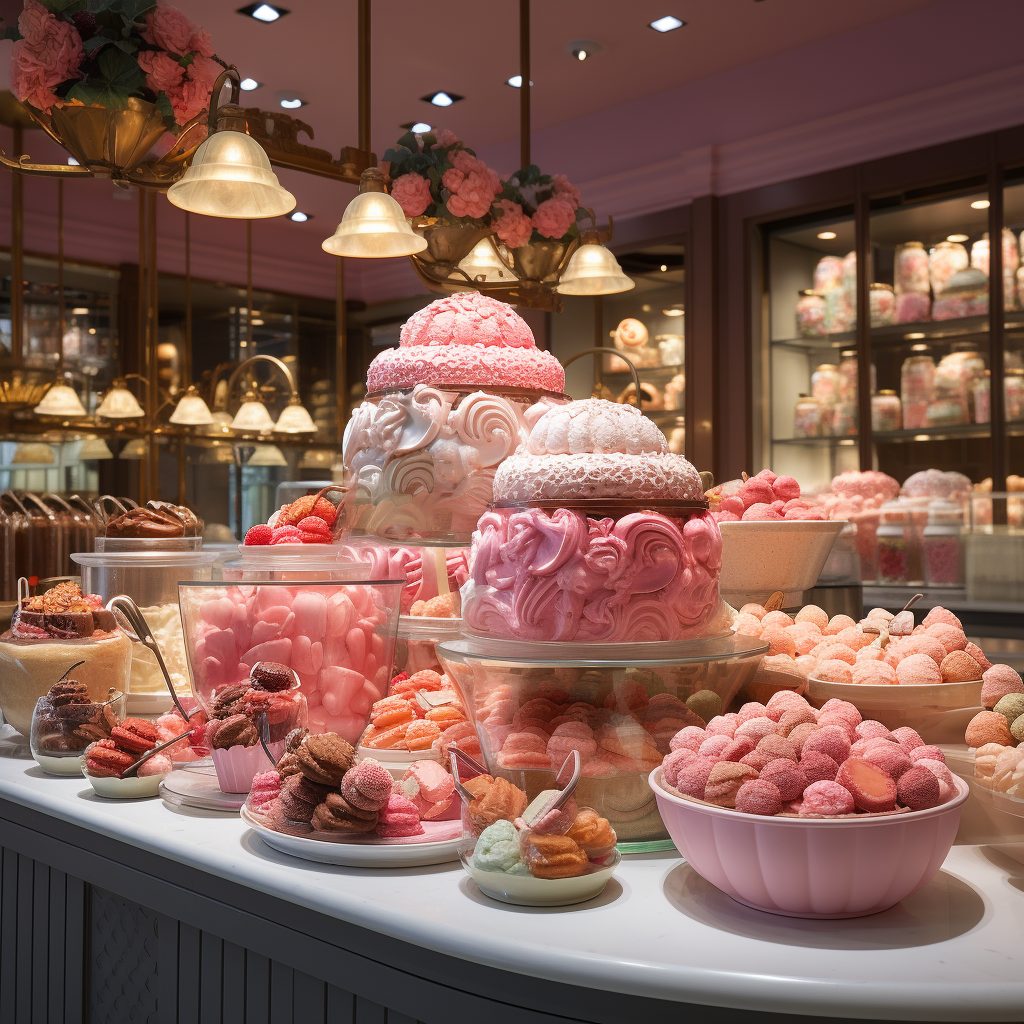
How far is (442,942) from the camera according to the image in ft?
2.89

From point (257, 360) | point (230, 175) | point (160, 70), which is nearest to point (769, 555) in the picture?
point (230, 175)

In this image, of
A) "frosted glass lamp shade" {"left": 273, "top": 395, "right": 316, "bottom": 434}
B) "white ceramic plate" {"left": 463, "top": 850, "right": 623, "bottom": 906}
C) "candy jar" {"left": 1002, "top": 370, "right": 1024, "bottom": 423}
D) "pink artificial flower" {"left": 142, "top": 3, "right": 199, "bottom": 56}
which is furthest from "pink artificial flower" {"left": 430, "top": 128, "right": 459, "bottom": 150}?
"frosted glass lamp shade" {"left": 273, "top": 395, "right": 316, "bottom": 434}

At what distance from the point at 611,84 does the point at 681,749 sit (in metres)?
5.43

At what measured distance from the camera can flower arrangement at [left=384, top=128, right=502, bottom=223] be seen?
2.94 meters

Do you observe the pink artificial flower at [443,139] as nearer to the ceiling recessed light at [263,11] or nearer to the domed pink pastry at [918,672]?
the domed pink pastry at [918,672]

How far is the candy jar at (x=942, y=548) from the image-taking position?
3381mm

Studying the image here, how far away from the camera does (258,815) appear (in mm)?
1141

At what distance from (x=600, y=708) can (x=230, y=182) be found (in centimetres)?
164

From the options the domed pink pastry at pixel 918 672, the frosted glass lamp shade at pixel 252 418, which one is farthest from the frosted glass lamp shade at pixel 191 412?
the domed pink pastry at pixel 918 672

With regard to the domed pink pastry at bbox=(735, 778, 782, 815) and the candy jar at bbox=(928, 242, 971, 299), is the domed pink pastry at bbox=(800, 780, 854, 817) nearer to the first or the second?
the domed pink pastry at bbox=(735, 778, 782, 815)

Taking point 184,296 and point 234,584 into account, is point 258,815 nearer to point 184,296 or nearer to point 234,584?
point 234,584

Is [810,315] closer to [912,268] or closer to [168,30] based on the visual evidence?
[912,268]

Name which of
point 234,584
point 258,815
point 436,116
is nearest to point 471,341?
point 234,584

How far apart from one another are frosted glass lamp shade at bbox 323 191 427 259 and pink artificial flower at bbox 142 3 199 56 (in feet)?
1.73
